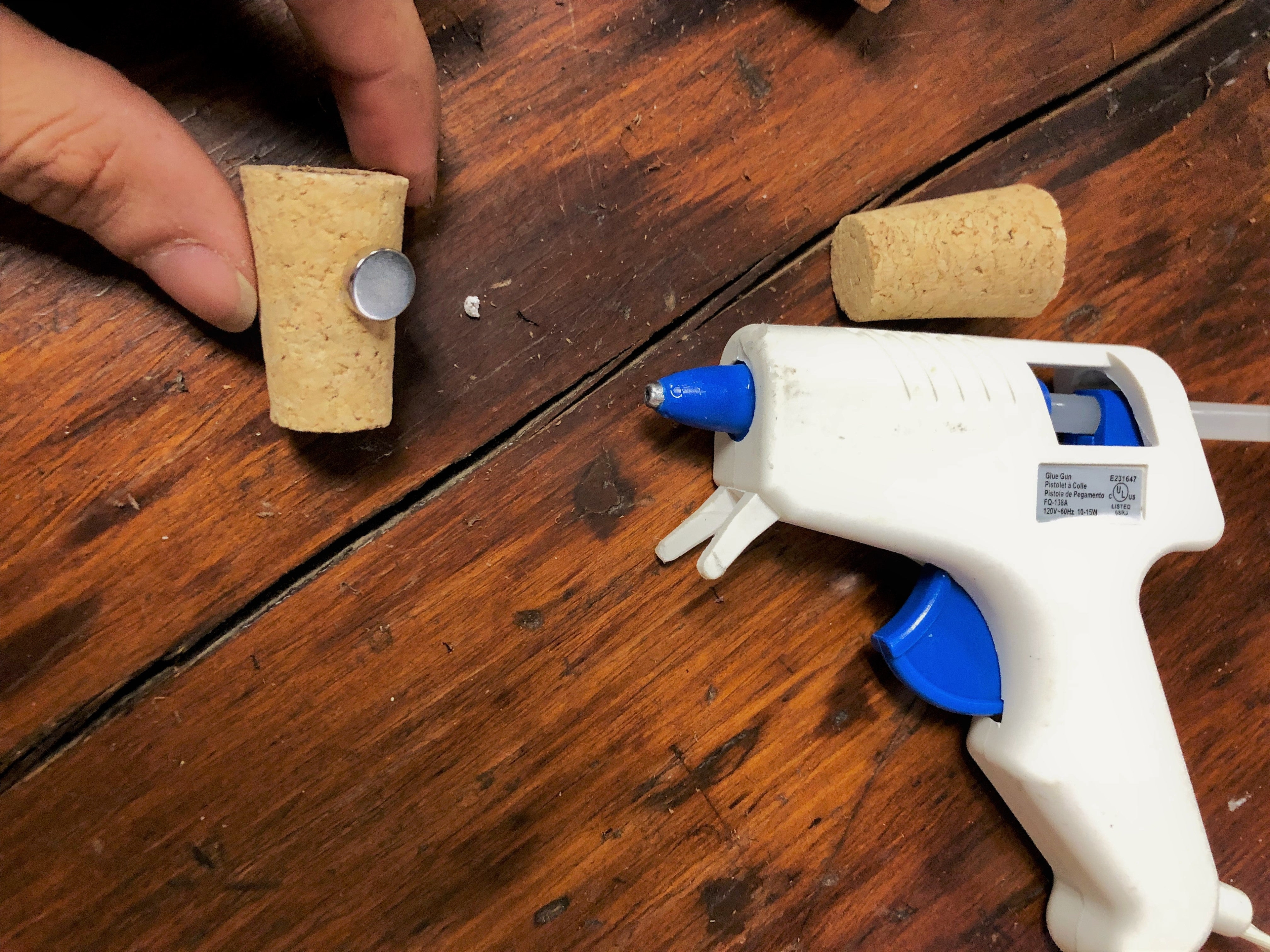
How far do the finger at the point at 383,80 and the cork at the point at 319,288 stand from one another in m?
0.05

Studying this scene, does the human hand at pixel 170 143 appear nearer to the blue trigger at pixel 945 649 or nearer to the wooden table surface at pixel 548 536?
the wooden table surface at pixel 548 536

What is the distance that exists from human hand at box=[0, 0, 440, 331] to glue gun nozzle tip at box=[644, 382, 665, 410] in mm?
209

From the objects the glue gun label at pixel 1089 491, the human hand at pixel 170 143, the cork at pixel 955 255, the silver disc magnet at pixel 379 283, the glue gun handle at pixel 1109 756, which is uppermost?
the human hand at pixel 170 143

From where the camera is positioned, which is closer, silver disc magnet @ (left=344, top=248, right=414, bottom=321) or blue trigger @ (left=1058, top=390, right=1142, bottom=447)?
silver disc magnet @ (left=344, top=248, right=414, bottom=321)

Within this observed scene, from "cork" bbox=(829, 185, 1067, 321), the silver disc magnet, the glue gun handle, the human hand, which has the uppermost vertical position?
the human hand

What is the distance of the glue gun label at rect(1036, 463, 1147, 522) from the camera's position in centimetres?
54

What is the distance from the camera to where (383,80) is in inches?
19.5

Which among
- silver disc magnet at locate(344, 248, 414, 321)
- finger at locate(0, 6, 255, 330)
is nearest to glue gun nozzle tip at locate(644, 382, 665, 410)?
silver disc magnet at locate(344, 248, 414, 321)

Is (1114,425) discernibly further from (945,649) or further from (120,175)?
(120,175)

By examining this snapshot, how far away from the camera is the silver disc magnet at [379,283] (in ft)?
1.51

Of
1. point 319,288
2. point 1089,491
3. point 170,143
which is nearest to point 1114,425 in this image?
point 1089,491

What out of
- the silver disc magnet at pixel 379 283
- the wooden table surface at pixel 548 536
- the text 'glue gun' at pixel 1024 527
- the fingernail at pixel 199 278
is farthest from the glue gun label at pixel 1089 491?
the fingernail at pixel 199 278

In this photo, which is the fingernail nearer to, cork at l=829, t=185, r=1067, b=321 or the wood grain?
the wood grain

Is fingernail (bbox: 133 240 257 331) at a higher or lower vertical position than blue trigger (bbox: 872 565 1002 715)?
higher
